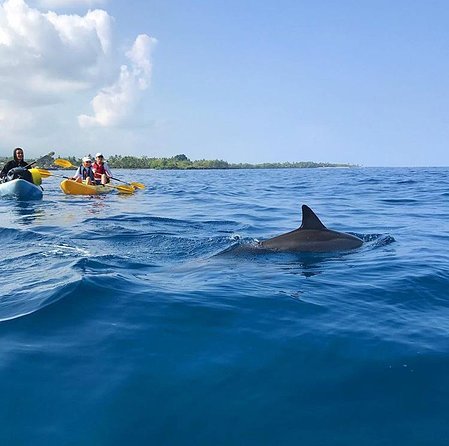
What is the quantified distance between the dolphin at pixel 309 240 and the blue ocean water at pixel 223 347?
344 millimetres

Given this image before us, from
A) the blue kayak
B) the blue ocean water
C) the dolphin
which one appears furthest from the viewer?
the blue kayak

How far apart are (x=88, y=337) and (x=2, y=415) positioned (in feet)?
4.64

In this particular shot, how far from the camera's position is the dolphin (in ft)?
31.9

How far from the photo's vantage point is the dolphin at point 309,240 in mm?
9719

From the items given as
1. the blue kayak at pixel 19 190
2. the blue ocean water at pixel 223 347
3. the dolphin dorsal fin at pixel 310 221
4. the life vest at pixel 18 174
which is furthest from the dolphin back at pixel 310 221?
the life vest at pixel 18 174

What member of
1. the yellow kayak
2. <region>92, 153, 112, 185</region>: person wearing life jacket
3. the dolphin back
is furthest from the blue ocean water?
<region>92, 153, 112, 185</region>: person wearing life jacket

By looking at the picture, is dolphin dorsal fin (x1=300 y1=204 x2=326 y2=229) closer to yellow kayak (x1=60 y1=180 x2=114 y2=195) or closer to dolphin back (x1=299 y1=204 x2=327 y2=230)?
dolphin back (x1=299 y1=204 x2=327 y2=230)

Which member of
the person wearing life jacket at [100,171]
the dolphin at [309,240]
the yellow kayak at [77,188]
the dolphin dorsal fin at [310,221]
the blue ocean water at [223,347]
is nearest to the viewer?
the blue ocean water at [223,347]

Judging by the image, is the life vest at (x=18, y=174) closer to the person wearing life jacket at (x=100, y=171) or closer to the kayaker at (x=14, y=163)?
the kayaker at (x=14, y=163)

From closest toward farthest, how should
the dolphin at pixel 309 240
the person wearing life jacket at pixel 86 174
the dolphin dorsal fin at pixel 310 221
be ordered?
1. the dolphin at pixel 309 240
2. the dolphin dorsal fin at pixel 310 221
3. the person wearing life jacket at pixel 86 174

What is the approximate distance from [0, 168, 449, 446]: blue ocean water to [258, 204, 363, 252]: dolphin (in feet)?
1.13

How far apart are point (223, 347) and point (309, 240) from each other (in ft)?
16.9

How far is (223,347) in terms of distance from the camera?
5098 millimetres

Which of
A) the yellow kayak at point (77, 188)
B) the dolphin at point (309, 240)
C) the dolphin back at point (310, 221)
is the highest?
the dolphin back at point (310, 221)
